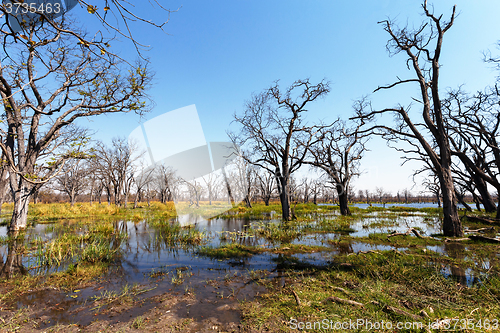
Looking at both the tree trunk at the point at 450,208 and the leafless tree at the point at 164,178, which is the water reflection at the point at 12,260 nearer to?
the tree trunk at the point at 450,208

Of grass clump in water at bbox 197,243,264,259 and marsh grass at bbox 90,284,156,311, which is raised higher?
marsh grass at bbox 90,284,156,311

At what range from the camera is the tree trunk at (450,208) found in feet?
29.2

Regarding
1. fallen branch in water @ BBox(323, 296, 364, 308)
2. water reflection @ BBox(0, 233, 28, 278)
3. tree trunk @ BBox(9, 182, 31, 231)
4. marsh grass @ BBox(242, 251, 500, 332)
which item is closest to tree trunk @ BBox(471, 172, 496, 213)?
marsh grass @ BBox(242, 251, 500, 332)

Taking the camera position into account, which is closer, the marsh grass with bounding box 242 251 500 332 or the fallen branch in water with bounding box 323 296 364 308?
the marsh grass with bounding box 242 251 500 332

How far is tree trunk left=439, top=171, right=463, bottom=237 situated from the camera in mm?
8891

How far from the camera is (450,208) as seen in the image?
8.90 metres

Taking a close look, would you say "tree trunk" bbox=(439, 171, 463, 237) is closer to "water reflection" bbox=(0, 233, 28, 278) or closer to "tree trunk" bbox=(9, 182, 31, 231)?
"water reflection" bbox=(0, 233, 28, 278)

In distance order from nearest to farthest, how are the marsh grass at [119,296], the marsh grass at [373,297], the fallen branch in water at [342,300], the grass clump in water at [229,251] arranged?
the marsh grass at [373,297] < the fallen branch in water at [342,300] < the marsh grass at [119,296] < the grass clump in water at [229,251]

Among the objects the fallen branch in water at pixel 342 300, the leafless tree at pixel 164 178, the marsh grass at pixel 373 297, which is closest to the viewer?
the marsh grass at pixel 373 297

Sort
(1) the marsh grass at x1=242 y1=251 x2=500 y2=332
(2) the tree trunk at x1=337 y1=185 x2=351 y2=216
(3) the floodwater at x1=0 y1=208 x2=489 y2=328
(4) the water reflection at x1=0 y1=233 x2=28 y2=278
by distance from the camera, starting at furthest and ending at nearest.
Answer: (2) the tree trunk at x1=337 y1=185 x2=351 y2=216, (4) the water reflection at x1=0 y1=233 x2=28 y2=278, (3) the floodwater at x1=0 y1=208 x2=489 y2=328, (1) the marsh grass at x1=242 y1=251 x2=500 y2=332

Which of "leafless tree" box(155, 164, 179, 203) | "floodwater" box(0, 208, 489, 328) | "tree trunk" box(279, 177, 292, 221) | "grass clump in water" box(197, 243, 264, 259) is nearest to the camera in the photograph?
"floodwater" box(0, 208, 489, 328)

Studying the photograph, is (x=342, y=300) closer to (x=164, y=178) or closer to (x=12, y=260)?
(x=12, y=260)

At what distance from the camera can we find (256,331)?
9.86 ft

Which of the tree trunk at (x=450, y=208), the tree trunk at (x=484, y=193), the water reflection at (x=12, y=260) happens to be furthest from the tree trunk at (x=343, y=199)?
the water reflection at (x=12, y=260)
